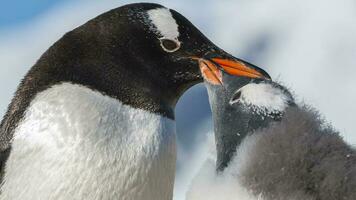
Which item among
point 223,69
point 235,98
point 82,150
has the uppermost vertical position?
point 235,98

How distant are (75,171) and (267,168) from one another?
1.00m

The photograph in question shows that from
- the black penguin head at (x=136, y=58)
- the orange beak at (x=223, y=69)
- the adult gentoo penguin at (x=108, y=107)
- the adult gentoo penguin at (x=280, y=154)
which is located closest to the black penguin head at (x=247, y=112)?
the adult gentoo penguin at (x=280, y=154)

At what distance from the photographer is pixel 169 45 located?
2602mm

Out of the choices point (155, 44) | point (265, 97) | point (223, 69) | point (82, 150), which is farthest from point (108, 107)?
point (265, 97)

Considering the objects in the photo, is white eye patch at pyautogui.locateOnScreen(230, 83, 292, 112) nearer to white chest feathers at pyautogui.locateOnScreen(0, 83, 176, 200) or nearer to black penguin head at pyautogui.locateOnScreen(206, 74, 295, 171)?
black penguin head at pyautogui.locateOnScreen(206, 74, 295, 171)

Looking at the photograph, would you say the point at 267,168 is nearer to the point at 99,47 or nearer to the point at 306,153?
the point at 306,153

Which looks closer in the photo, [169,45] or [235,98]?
[235,98]

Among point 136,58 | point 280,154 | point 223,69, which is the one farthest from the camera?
point 136,58

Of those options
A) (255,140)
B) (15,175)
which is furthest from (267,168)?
(15,175)

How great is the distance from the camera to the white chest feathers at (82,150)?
2.37m

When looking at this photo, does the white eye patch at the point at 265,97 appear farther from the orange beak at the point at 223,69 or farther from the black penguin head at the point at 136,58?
the black penguin head at the point at 136,58

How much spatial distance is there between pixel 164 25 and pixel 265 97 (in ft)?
3.42

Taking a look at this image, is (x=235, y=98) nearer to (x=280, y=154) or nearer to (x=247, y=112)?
(x=247, y=112)

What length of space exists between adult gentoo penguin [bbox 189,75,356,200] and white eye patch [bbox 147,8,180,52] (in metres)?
0.96
